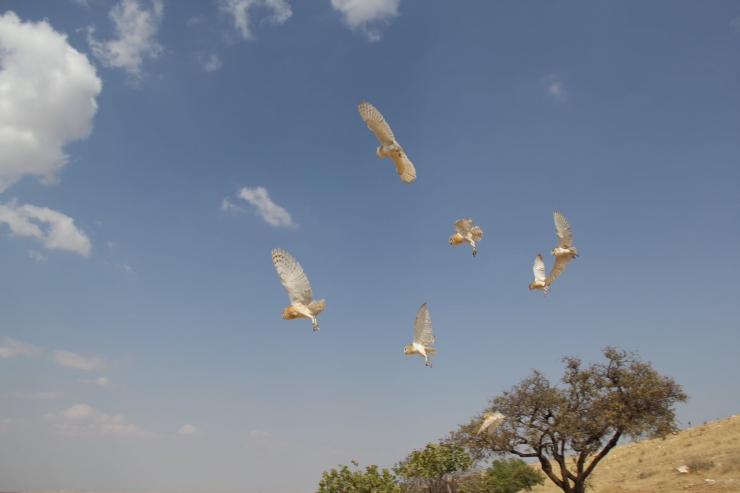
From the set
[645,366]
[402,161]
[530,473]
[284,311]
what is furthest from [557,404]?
[284,311]

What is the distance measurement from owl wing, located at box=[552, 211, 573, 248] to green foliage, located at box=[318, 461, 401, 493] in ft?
38.8

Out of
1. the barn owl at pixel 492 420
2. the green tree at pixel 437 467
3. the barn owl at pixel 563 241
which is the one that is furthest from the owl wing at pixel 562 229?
the green tree at pixel 437 467

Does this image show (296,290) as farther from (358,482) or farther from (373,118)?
(358,482)

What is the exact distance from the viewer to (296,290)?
11055 millimetres

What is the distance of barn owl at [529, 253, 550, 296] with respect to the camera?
1725 centimetres

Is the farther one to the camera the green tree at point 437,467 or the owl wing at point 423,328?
the green tree at point 437,467

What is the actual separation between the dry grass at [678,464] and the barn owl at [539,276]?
54.2ft

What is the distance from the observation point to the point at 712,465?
30.6 metres

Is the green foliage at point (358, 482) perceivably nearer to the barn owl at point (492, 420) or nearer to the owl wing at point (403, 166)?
the barn owl at point (492, 420)

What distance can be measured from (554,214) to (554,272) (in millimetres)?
2310

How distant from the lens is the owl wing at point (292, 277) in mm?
11039

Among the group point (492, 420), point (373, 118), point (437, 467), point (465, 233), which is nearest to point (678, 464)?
point (437, 467)

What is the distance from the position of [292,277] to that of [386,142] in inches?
187

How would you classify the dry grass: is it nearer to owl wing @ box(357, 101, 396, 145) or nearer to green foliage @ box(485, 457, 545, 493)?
green foliage @ box(485, 457, 545, 493)
